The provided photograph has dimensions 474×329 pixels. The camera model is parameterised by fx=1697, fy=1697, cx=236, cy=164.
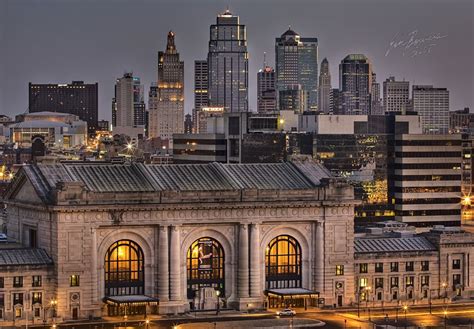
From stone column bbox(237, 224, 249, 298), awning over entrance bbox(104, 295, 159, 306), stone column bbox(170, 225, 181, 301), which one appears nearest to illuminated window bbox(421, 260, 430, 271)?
stone column bbox(237, 224, 249, 298)

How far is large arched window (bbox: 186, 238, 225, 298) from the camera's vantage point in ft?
533

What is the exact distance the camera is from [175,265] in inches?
6314

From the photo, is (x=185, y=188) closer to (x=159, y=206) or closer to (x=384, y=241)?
(x=159, y=206)

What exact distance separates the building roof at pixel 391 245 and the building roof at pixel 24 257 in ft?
107

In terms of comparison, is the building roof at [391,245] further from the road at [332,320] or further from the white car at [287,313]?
the white car at [287,313]

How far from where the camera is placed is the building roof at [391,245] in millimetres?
171000

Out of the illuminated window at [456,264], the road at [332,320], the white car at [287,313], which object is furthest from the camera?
the illuminated window at [456,264]

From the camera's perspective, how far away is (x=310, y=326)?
15188 centimetres

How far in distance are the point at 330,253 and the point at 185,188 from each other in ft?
52.5

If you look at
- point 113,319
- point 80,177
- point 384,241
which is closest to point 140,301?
point 113,319

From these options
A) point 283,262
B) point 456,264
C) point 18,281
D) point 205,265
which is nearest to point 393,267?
point 456,264

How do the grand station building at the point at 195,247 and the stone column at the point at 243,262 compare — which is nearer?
the grand station building at the point at 195,247

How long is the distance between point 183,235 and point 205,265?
4188 millimetres

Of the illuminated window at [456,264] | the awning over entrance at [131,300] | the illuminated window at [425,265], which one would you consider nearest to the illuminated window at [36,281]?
the awning over entrance at [131,300]
